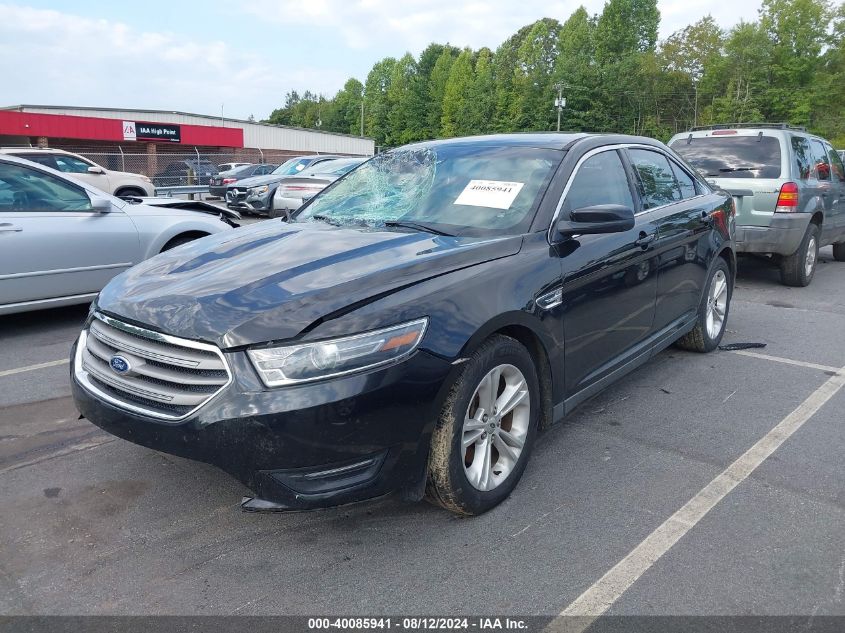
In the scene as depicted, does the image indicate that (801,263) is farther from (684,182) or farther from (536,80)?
(536,80)

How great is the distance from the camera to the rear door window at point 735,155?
26.2ft

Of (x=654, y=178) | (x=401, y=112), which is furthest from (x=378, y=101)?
(x=654, y=178)

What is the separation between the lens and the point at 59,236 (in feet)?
19.1

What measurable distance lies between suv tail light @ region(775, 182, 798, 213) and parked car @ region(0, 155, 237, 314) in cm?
654

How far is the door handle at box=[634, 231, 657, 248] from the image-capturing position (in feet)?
13.2

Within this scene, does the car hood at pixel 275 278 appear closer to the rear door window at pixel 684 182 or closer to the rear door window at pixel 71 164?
the rear door window at pixel 684 182

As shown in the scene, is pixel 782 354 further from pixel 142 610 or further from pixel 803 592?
pixel 142 610

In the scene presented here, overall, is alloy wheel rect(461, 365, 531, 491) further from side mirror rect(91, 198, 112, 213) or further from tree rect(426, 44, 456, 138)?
tree rect(426, 44, 456, 138)

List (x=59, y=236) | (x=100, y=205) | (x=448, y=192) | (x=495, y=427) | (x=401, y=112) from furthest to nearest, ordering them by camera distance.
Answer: (x=401, y=112) → (x=100, y=205) → (x=59, y=236) → (x=448, y=192) → (x=495, y=427)

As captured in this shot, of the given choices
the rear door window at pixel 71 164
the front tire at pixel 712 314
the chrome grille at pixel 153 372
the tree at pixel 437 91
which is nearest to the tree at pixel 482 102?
the tree at pixel 437 91

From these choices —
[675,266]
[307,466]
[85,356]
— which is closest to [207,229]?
[85,356]

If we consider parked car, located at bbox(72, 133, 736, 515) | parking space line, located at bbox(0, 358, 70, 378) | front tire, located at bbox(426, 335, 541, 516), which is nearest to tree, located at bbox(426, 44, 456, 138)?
parking space line, located at bbox(0, 358, 70, 378)

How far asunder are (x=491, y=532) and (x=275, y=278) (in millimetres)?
1389

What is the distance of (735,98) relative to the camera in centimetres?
6412
